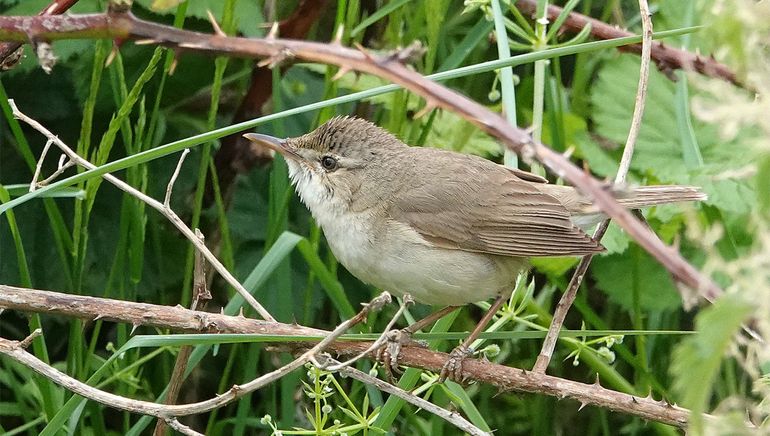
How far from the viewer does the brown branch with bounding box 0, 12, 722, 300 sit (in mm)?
1045

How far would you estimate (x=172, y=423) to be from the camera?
2.07 meters

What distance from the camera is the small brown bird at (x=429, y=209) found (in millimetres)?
2971

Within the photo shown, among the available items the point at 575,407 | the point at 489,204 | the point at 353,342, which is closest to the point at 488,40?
the point at 489,204

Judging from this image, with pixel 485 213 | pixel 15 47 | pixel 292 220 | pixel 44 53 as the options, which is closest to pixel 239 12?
pixel 292 220

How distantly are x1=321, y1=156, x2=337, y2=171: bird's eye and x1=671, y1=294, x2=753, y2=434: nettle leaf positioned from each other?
95.8 inches

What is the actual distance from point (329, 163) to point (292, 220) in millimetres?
743

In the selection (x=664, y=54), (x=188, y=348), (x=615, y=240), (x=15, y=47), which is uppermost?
(x=664, y=54)

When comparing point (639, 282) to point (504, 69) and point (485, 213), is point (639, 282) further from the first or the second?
point (504, 69)

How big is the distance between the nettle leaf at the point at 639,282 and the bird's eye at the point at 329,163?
3.55ft

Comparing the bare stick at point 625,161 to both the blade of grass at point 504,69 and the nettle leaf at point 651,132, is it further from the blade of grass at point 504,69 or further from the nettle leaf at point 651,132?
the nettle leaf at point 651,132

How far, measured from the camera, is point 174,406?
203 cm

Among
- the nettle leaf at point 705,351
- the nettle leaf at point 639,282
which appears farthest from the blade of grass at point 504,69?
the nettle leaf at point 705,351

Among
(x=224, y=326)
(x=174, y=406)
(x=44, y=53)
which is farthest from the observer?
(x=224, y=326)

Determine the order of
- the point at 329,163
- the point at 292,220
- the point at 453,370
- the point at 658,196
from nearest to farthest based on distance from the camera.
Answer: the point at 453,370, the point at 658,196, the point at 329,163, the point at 292,220
